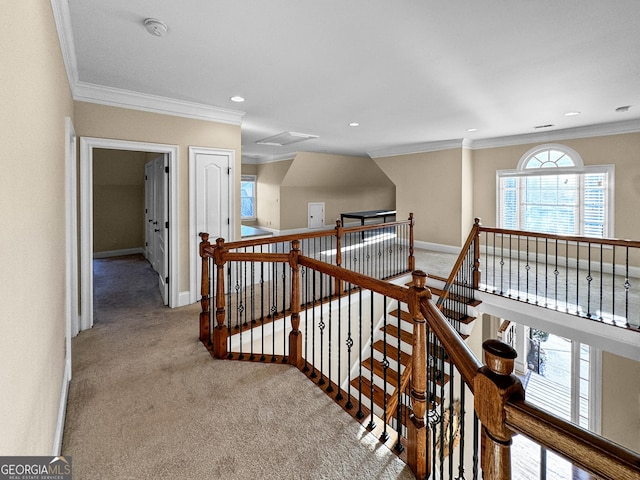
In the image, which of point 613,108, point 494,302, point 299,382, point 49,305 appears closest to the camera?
point 49,305

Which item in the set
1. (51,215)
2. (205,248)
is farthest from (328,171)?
Answer: (51,215)

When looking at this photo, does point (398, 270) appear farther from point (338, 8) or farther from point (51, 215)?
point (51, 215)

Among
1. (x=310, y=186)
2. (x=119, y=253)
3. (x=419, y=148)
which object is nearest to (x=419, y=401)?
(x=419, y=148)

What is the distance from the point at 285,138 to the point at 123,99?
3.30 meters

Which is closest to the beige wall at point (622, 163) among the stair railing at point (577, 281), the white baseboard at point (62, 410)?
the stair railing at point (577, 281)

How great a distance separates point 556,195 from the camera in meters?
6.11

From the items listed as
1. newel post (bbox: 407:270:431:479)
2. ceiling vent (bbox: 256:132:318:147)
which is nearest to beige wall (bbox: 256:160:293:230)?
ceiling vent (bbox: 256:132:318:147)

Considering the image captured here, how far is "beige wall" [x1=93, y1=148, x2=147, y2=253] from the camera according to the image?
6711 mm

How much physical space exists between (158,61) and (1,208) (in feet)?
8.07

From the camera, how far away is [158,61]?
2826 millimetres

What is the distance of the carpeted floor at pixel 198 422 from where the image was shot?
1.71 metres

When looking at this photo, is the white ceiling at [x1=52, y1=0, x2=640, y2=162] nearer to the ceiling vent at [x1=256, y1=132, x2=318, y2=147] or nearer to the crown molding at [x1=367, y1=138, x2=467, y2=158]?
the ceiling vent at [x1=256, y1=132, x2=318, y2=147]

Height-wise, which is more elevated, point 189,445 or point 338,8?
point 338,8

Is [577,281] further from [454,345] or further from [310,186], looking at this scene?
[310,186]
